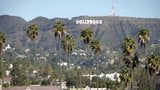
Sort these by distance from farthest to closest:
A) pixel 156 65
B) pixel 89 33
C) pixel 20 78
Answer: pixel 20 78 < pixel 89 33 < pixel 156 65

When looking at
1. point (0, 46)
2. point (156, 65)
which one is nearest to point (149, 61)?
point (156, 65)

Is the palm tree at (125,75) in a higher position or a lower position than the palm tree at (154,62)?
lower

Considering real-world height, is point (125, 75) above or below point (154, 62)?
below

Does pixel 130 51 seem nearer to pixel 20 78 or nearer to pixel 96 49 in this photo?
pixel 96 49

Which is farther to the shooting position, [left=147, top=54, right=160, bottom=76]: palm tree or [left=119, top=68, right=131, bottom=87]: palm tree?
A: [left=119, top=68, right=131, bottom=87]: palm tree

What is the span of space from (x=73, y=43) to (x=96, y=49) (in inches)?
209

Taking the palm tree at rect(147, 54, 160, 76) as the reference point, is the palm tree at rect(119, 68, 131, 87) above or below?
below

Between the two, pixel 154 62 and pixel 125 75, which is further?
pixel 125 75

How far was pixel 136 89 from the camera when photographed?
158250 millimetres

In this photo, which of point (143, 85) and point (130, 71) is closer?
point (130, 71)

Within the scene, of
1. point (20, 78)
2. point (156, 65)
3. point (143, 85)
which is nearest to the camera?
point (156, 65)

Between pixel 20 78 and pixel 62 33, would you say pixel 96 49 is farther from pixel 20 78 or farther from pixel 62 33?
pixel 20 78

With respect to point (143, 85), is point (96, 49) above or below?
above

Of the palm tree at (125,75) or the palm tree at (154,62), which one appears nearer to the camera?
the palm tree at (154,62)
